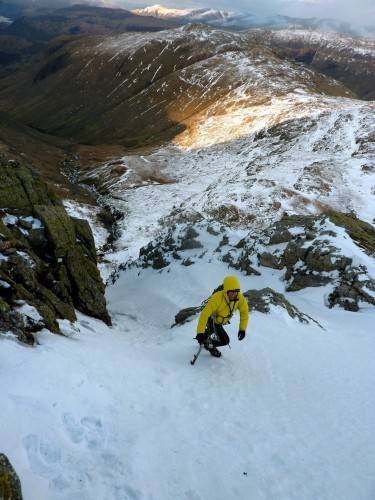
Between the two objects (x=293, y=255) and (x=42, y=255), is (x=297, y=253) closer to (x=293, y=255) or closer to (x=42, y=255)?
(x=293, y=255)

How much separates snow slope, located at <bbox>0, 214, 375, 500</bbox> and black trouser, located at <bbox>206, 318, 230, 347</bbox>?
82 cm

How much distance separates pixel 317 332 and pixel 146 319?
13064mm

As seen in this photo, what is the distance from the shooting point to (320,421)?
1045cm

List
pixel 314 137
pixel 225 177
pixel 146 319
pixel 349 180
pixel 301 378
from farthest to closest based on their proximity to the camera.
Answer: pixel 314 137 < pixel 225 177 < pixel 349 180 < pixel 146 319 < pixel 301 378

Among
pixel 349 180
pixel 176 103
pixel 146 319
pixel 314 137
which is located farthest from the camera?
pixel 176 103

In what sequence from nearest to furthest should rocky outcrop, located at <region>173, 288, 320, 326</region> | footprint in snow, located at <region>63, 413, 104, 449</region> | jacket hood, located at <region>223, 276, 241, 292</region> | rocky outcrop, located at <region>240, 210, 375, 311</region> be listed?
footprint in snow, located at <region>63, 413, 104, 449</region> < jacket hood, located at <region>223, 276, 241, 292</region> < rocky outcrop, located at <region>173, 288, 320, 326</region> < rocky outcrop, located at <region>240, 210, 375, 311</region>

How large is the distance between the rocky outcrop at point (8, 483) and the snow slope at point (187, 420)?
2.22 feet

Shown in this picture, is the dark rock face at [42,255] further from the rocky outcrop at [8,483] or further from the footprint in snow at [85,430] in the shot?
the rocky outcrop at [8,483]

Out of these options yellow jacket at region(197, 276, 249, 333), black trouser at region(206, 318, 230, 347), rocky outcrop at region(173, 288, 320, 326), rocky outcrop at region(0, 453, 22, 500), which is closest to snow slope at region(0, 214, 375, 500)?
rocky outcrop at region(0, 453, 22, 500)

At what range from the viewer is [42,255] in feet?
71.2

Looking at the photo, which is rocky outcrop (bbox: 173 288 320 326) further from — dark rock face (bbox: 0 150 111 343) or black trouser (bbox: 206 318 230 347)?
dark rock face (bbox: 0 150 111 343)

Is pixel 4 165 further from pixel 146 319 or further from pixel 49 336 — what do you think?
pixel 49 336

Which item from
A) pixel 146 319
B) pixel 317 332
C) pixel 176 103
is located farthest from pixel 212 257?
pixel 176 103

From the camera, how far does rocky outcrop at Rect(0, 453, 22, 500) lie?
5.99 metres
